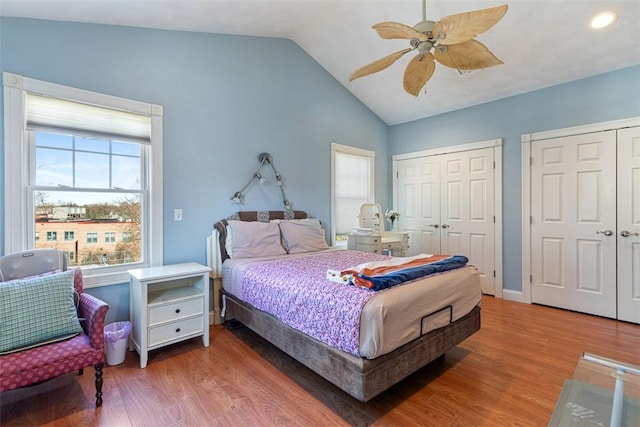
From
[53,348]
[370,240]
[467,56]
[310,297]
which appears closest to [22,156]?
[53,348]

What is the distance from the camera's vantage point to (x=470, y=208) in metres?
4.30

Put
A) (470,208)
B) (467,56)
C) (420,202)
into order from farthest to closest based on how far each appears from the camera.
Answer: (420,202) < (470,208) < (467,56)

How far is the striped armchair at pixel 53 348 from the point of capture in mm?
1564

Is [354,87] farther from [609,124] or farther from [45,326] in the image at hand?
[45,326]

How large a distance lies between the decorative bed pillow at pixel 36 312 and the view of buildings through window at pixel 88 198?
2.69ft

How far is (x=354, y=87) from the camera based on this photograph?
14.8ft

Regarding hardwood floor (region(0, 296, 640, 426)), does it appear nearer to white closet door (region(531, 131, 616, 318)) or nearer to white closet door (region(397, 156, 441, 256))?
white closet door (region(531, 131, 616, 318))

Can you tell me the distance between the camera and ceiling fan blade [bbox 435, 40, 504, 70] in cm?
196

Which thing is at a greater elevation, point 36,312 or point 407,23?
point 407,23

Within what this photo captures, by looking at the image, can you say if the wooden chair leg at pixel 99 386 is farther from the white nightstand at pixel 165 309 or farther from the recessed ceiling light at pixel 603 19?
the recessed ceiling light at pixel 603 19

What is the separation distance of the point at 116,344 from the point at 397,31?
3.04 metres

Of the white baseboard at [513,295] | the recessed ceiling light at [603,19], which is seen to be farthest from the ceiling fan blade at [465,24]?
the white baseboard at [513,295]

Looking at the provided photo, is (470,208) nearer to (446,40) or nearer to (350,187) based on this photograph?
(350,187)

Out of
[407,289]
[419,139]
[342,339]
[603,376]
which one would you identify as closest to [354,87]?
[419,139]
